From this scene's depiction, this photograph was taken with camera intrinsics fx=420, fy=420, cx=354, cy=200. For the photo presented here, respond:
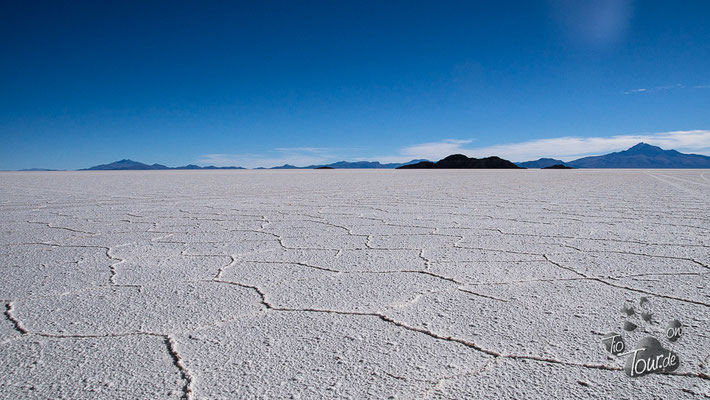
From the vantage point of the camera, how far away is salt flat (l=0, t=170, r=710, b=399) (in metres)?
0.88

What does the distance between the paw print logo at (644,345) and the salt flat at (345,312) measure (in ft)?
0.05

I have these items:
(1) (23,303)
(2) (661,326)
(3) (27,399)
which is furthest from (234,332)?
(2) (661,326)

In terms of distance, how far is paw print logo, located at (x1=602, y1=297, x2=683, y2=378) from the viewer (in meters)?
0.95

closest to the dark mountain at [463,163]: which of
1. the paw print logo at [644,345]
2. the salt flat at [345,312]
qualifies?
the salt flat at [345,312]

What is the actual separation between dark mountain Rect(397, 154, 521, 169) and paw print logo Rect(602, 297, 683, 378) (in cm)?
6665

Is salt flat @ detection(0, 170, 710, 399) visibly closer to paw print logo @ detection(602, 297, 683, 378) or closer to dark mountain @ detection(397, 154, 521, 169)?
paw print logo @ detection(602, 297, 683, 378)

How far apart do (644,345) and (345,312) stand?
79 cm

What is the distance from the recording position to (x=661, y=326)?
116 centimetres

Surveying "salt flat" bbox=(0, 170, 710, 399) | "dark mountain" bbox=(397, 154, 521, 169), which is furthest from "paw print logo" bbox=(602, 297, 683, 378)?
"dark mountain" bbox=(397, 154, 521, 169)

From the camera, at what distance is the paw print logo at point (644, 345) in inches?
37.2

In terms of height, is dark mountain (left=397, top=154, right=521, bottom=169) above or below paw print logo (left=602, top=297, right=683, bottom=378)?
below

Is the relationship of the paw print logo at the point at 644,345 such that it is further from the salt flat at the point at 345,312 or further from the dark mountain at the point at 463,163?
the dark mountain at the point at 463,163

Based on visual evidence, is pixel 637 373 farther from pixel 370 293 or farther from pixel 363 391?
pixel 370 293

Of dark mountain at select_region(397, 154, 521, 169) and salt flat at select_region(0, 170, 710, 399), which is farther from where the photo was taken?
dark mountain at select_region(397, 154, 521, 169)
